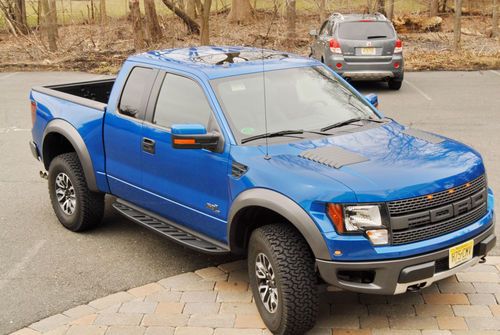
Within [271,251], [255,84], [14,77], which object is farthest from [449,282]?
[14,77]

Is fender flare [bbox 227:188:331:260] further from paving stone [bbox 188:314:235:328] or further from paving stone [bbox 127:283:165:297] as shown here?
paving stone [bbox 127:283:165:297]

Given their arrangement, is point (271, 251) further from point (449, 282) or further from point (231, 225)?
point (449, 282)

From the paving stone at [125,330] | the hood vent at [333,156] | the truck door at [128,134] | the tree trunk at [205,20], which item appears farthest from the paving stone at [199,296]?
the tree trunk at [205,20]

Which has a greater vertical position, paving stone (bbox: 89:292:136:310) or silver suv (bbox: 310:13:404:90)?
silver suv (bbox: 310:13:404:90)

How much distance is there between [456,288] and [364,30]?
1049 centimetres

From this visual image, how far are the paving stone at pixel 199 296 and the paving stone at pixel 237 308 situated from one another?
0.49ft

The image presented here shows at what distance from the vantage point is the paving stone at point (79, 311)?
15.5 feet

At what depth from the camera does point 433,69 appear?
17688 millimetres

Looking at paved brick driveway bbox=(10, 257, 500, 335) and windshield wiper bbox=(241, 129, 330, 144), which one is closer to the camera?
paved brick driveway bbox=(10, 257, 500, 335)

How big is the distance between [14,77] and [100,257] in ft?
45.2

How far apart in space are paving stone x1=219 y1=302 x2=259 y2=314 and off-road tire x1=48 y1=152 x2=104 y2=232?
2.06 m

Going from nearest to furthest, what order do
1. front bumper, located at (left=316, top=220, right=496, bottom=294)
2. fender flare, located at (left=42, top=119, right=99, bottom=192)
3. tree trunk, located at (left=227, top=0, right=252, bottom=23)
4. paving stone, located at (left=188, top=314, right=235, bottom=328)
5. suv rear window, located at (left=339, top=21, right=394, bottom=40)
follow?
front bumper, located at (left=316, top=220, right=496, bottom=294)
paving stone, located at (left=188, top=314, right=235, bottom=328)
fender flare, located at (left=42, top=119, right=99, bottom=192)
suv rear window, located at (left=339, top=21, right=394, bottom=40)
tree trunk, located at (left=227, top=0, right=252, bottom=23)

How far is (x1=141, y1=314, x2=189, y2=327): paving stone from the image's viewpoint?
4.52 meters

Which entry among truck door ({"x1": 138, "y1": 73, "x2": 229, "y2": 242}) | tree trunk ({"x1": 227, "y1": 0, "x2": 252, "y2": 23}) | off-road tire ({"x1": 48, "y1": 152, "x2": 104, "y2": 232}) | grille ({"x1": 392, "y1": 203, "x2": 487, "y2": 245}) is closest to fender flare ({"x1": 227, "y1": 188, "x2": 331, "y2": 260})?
truck door ({"x1": 138, "y1": 73, "x2": 229, "y2": 242})
